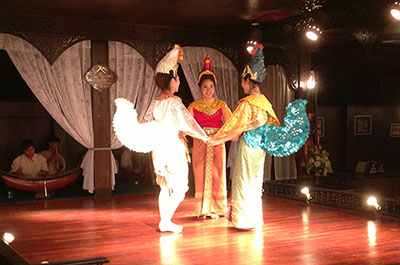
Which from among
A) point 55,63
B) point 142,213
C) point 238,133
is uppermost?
point 55,63

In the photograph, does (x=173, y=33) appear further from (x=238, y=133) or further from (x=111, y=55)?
(x=238, y=133)

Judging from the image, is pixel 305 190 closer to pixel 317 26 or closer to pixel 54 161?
pixel 317 26

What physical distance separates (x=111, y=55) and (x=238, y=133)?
369cm

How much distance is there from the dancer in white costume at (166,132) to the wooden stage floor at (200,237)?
0.51m

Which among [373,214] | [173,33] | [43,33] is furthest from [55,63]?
[373,214]

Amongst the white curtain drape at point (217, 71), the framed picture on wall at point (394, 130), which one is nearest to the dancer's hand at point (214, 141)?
the white curtain drape at point (217, 71)

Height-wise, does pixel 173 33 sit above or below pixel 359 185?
above

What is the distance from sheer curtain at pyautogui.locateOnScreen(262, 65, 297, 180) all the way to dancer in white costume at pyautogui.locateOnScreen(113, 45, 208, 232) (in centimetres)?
404

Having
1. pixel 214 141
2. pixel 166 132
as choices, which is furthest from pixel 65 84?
pixel 214 141

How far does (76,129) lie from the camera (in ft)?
26.6

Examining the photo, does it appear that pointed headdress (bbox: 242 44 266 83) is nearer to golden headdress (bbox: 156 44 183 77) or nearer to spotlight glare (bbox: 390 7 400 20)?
golden headdress (bbox: 156 44 183 77)

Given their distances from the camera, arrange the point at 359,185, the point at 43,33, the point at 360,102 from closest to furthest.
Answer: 1. the point at 43,33
2. the point at 359,185
3. the point at 360,102

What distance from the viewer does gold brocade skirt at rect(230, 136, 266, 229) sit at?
543cm

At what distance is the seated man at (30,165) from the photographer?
8344 mm
